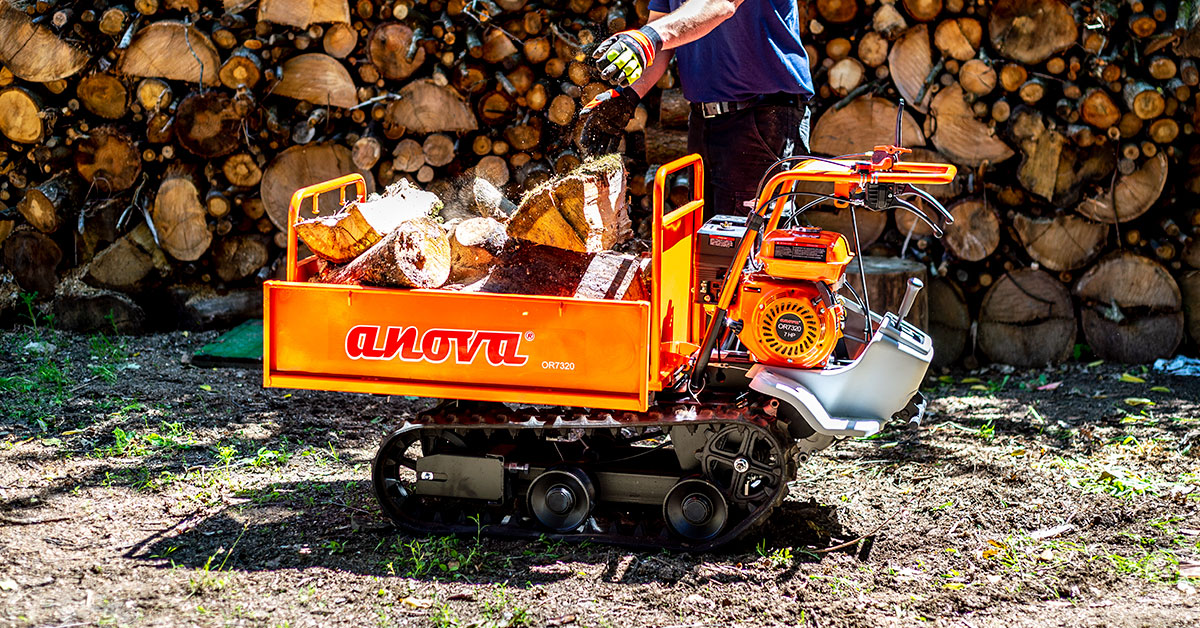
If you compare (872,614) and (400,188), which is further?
(400,188)

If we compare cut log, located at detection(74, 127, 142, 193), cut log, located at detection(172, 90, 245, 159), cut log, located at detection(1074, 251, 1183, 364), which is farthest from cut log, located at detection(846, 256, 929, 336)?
cut log, located at detection(74, 127, 142, 193)

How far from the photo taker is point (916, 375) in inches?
156

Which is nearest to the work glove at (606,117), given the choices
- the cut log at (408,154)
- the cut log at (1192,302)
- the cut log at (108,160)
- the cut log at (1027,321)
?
the cut log at (408,154)

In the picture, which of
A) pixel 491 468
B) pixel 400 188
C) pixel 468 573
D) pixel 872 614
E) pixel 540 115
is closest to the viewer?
pixel 872 614

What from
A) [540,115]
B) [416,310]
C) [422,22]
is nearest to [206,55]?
[422,22]

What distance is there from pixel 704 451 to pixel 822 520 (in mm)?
643

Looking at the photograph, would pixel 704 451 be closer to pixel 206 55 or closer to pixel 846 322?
pixel 846 322

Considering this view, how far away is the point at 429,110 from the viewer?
671cm

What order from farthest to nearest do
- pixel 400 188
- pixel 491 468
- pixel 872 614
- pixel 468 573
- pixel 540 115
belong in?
1. pixel 540 115
2. pixel 400 188
3. pixel 491 468
4. pixel 468 573
5. pixel 872 614

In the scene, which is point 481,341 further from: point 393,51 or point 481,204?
point 393,51

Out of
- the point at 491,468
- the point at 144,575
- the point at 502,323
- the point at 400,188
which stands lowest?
the point at 144,575

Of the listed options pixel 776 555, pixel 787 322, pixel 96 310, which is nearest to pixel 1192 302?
pixel 787 322

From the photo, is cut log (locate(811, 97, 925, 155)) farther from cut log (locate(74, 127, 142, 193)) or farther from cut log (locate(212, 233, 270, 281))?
cut log (locate(74, 127, 142, 193))

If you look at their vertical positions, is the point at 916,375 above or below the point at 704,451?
above
